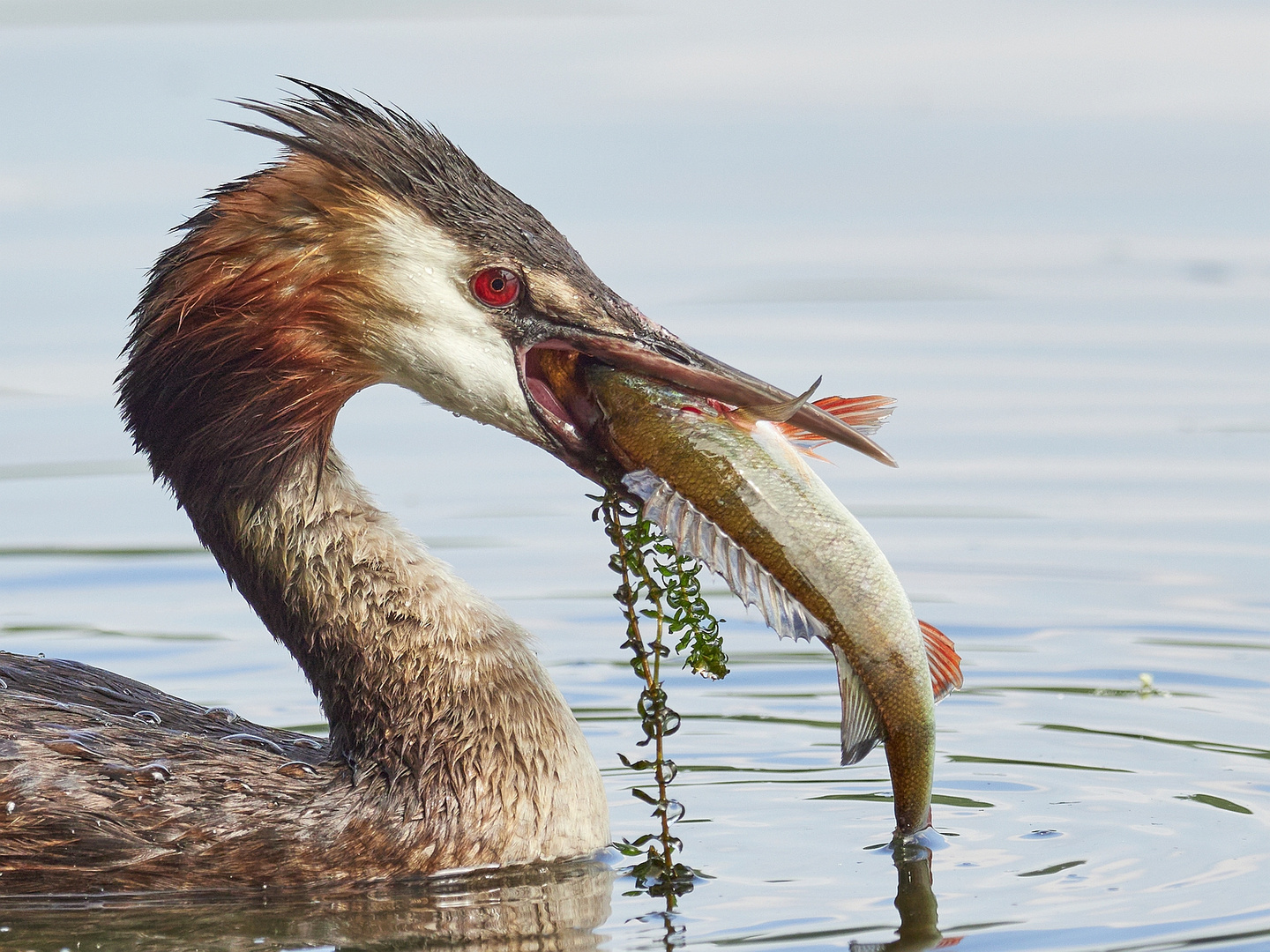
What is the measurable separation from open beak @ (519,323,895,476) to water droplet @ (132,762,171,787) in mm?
1364

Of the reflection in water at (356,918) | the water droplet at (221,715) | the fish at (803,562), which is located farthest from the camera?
the water droplet at (221,715)

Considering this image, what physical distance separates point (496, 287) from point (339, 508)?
2.63 ft

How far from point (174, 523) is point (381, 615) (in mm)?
4392

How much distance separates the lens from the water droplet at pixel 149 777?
6.65m

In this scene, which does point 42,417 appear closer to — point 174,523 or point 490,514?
point 174,523

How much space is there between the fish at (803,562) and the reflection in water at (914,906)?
14.2 inches

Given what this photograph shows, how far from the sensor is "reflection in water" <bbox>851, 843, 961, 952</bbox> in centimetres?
616

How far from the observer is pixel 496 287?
6547mm

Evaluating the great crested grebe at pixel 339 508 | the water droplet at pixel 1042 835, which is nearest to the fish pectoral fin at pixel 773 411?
the great crested grebe at pixel 339 508

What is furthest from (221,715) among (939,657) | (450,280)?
(939,657)

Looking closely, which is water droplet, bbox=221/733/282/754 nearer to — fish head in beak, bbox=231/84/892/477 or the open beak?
fish head in beak, bbox=231/84/892/477

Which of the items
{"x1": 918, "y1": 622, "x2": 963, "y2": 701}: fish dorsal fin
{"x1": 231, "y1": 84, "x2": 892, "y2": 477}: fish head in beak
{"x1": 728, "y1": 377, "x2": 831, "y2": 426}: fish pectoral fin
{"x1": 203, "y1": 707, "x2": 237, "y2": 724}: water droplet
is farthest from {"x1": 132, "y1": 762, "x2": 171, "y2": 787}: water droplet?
{"x1": 918, "y1": 622, "x2": 963, "y2": 701}: fish dorsal fin

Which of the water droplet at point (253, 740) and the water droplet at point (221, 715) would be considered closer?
the water droplet at point (253, 740)

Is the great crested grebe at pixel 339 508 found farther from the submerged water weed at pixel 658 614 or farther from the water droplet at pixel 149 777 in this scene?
the submerged water weed at pixel 658 614
